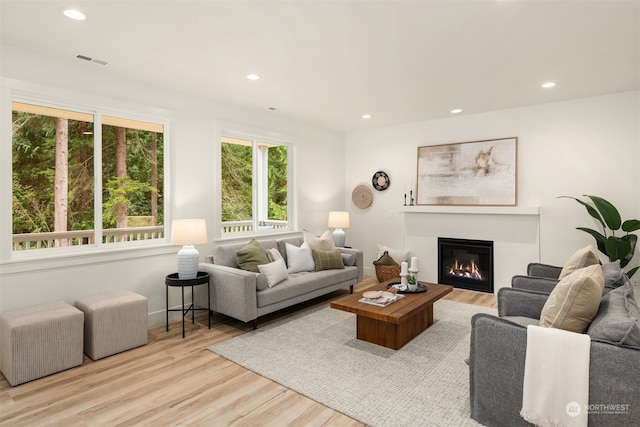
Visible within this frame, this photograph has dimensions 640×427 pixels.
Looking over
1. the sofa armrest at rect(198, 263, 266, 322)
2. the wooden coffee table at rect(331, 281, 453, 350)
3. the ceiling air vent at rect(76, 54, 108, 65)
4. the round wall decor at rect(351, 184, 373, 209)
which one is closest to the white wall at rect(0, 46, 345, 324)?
the ceiling air vent at rect(76, 54, 108, 65)

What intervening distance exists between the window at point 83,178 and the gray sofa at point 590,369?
350 centimetres

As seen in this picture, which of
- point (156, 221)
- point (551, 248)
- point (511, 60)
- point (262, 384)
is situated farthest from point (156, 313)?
point (551, 248)

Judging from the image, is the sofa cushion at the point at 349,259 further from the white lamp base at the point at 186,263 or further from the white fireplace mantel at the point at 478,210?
the white lamp base at the point at 186,263

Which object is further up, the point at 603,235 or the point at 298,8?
the point at 298,8

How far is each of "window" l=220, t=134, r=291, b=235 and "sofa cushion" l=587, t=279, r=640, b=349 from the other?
4.00m

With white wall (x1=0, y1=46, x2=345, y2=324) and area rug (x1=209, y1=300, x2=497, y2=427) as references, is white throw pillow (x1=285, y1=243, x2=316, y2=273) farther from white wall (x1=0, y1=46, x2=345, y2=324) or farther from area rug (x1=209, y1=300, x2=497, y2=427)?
white wall (x1=0, y1=46, x2=345, y2=324)

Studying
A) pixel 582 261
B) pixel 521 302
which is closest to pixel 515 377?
pixel 521 302

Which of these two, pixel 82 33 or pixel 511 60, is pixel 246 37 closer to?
pixel 82 33

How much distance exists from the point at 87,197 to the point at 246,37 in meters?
2.25

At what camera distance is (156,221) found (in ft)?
13.4

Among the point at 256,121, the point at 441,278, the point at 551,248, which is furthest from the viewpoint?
the point at 441,278

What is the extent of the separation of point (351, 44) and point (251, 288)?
238 centimetres

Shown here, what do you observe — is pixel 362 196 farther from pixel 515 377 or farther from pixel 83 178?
pixel 515 377

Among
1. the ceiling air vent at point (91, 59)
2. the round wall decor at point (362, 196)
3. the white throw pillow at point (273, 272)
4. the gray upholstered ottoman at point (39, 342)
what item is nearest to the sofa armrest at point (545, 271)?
the white throw pillow at point (273, 272)
